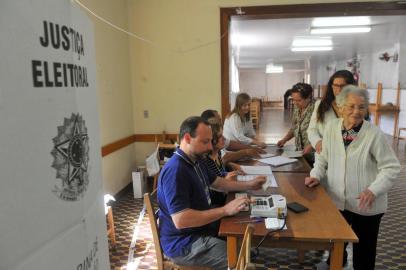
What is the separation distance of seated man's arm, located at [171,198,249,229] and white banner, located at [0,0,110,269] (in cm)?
98

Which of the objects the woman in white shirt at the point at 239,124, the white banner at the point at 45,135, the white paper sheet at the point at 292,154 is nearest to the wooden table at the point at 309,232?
the white banner at the point at 45,135

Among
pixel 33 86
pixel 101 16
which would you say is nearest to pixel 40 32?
pixel 33 86

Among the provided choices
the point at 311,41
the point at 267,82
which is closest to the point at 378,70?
the point at 311,41

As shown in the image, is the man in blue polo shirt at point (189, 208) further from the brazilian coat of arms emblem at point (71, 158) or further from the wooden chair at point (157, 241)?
the brazilian coat of arms emblem at point (71, 158)

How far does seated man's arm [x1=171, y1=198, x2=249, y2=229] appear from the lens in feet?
4.92

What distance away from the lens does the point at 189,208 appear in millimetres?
1538

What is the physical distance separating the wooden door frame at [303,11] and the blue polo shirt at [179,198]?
2.41m

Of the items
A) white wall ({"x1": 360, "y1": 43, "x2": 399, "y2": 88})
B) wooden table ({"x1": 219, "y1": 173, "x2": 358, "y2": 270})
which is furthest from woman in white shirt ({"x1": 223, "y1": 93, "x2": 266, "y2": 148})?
white wall ({"x1": 360, "y1": 43, "x2": 399, "y2": 88})

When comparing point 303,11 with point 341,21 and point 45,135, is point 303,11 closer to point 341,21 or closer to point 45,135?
point 341,21

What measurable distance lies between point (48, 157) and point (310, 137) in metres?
2.35

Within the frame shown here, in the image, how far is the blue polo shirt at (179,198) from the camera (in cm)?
152

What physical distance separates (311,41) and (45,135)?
795 centimetres

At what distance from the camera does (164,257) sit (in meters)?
1.71

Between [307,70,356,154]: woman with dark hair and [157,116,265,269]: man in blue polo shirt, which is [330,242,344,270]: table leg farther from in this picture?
[307,70,356,154]: woman with dark hair
